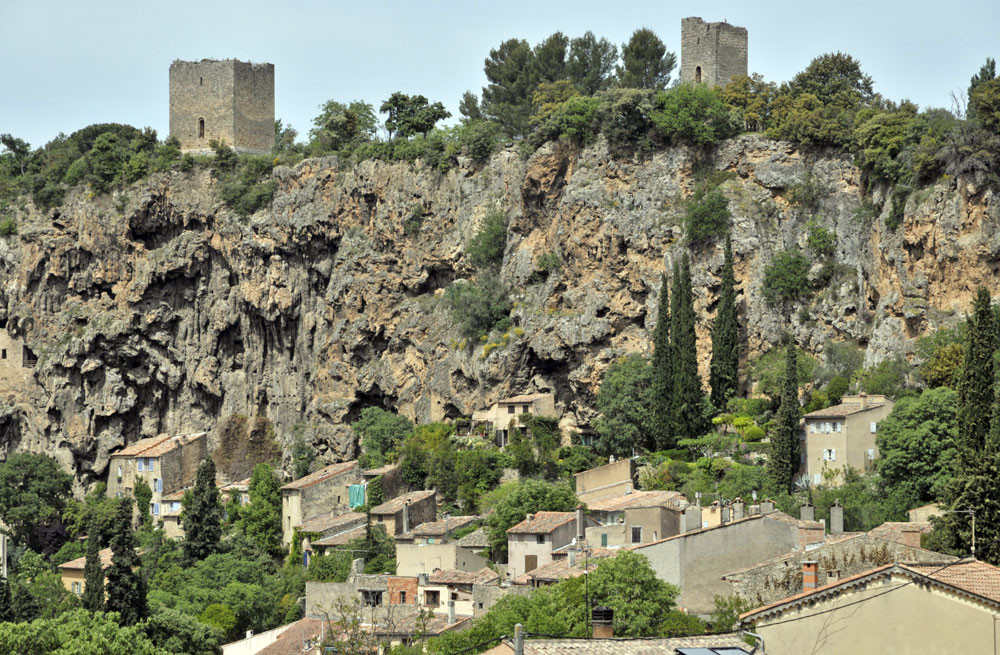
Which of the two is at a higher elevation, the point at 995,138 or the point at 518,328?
the point at 995,138

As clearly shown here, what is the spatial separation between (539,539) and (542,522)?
53.3 inches

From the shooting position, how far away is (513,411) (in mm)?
73875

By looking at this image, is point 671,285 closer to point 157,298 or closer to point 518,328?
point 518,328

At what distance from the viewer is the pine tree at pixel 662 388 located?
67.6m

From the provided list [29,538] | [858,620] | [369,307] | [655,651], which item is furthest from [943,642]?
[29,538]

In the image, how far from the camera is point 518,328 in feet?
252

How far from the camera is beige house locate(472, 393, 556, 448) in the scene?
7350 centimetres

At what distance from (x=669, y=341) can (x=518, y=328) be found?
31.7 ft

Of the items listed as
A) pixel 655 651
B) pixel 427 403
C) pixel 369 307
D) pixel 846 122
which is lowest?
pixel 655 651

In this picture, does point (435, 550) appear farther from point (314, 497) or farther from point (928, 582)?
point (928, 582)

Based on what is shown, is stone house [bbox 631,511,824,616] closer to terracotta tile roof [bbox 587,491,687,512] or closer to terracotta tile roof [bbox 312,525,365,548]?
terracotta tile roof [bbox 587,491,687,512]

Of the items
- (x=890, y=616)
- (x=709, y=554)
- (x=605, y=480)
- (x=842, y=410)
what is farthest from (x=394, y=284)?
(x=890, y=616)

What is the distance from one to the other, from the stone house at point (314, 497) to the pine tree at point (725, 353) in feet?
54.0

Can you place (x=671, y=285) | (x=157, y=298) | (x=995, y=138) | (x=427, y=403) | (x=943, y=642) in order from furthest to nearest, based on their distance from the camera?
(x=157, y=298) < (x=427, y=403) < (x=671, y=285) < (x=995, y=138) < (x=943, y=642)
